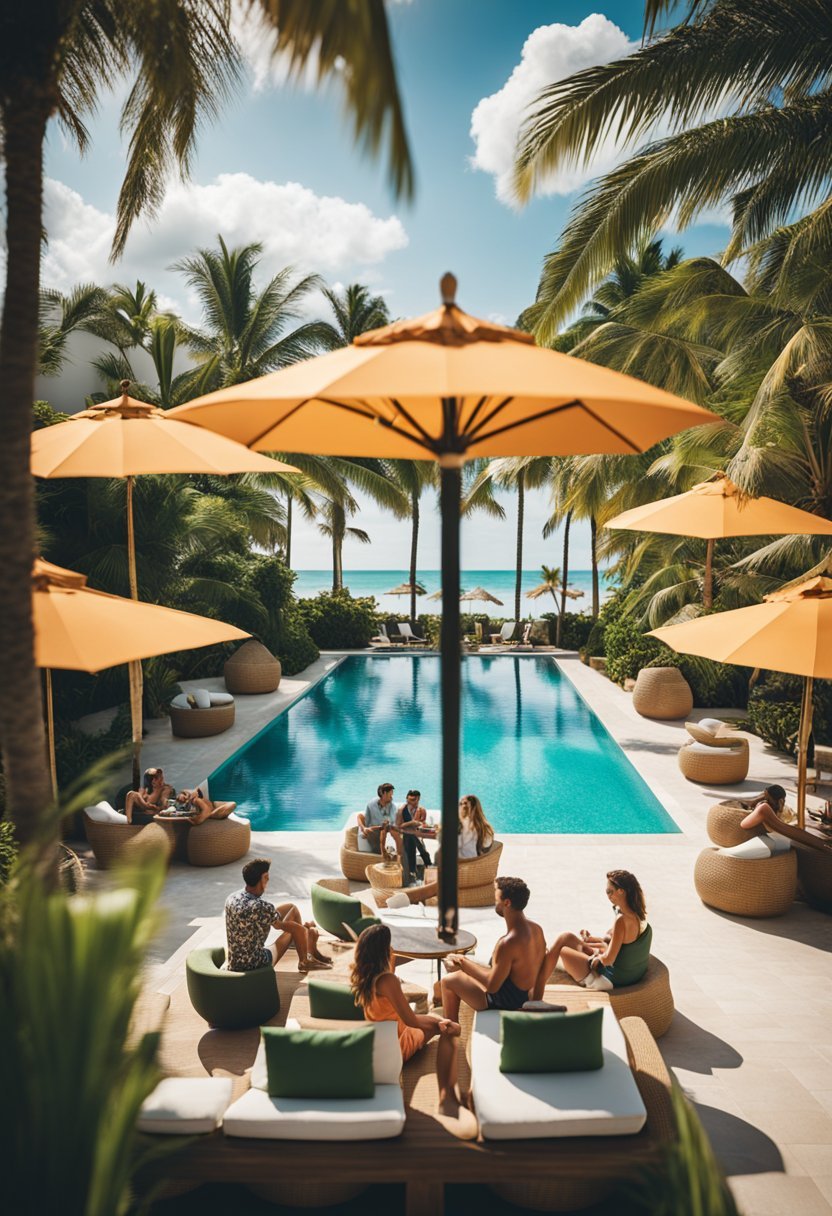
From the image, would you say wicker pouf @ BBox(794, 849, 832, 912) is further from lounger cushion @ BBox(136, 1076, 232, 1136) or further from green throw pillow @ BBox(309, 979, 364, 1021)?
lounger cushion @ BBox(136, 1076, 232, 1136)

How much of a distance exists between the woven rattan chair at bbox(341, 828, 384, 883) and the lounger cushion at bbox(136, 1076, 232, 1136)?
4.11 m

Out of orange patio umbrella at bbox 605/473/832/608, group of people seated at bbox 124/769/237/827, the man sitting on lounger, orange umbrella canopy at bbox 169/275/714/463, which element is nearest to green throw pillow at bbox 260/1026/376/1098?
the man sitting on lounger

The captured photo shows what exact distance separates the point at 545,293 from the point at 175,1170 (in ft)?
31.0

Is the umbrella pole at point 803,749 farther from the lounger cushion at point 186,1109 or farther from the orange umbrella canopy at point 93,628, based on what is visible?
the lounger cushion at point 186,1109

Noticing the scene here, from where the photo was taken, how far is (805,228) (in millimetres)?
9383

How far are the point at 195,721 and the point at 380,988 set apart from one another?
1052 cm

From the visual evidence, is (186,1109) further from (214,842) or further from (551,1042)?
(214,842)

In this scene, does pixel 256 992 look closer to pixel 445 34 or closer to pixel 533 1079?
pixel 533 1079

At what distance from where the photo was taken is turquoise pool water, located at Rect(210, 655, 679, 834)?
37.7 feet

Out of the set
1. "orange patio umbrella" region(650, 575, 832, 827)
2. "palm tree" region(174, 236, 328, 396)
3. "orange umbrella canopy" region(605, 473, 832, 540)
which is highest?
"palm tree" region(174, 236, 328, 396)

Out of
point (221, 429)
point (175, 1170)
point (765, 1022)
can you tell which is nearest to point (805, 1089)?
point (765, 1022)

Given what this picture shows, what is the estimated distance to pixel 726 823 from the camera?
827 cm

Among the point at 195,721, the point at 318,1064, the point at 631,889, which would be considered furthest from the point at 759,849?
the point at 195,721

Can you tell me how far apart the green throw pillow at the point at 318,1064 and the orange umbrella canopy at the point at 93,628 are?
79.6 inches
